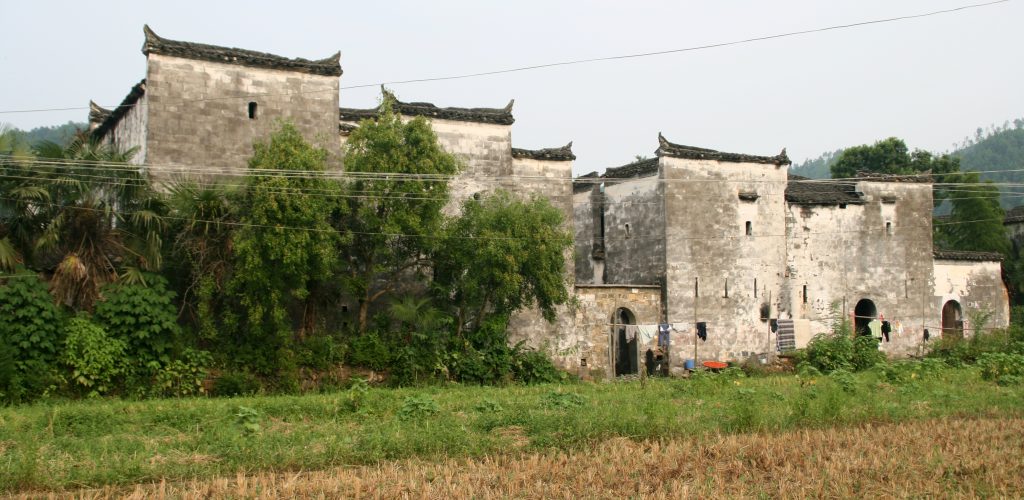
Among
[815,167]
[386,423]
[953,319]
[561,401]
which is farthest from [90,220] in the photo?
[815,167]

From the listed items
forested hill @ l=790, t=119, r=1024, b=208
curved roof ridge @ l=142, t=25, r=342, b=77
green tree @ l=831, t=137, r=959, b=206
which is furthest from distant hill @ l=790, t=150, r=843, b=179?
curved roof ridge @ l=142, t=25, r=342, b=77

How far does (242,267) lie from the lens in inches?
727

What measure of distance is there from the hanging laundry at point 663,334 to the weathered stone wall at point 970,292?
988 cm

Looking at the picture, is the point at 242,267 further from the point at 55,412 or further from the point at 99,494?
the point at 99,494

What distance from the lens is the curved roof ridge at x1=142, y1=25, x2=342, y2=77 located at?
20203mm

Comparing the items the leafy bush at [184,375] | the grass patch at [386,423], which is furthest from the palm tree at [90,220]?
the grass patch at [386,423]

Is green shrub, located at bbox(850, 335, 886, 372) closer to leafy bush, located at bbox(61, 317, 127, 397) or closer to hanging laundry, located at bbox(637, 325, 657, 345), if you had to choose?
hanging laundry, located at bbox(637, 325, 657, 345)

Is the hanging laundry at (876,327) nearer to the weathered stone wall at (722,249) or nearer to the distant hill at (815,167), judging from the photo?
the weathered stone wall at (722,249)

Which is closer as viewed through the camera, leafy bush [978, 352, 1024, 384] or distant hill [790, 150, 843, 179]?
leafy bush [978, 352, 1024, 384]

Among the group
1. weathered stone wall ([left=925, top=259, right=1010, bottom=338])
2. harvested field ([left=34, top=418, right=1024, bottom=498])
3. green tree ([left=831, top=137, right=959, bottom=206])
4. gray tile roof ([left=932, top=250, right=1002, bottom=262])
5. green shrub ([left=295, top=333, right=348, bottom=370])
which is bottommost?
harvested field ([left=34, top=418, right=1024, bottom=498])

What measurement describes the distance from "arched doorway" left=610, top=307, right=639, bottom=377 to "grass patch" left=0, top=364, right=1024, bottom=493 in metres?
7.38

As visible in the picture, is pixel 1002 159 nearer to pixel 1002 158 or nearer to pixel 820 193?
pixel 1002 158

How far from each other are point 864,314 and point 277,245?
1988 centimetres

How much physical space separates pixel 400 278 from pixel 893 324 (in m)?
16.5
